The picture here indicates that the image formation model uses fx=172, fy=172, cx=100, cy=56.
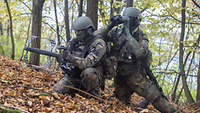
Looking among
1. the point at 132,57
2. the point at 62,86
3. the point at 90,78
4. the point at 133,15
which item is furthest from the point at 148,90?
the point at 62,86

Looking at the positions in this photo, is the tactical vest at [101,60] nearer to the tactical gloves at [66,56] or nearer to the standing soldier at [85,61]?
the standing soldier at [85,61]

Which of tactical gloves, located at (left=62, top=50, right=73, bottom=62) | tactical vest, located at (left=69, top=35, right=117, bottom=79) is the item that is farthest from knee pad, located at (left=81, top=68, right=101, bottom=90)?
tactical gloves, located at (left=62, top=50, right=73, bottom=62)

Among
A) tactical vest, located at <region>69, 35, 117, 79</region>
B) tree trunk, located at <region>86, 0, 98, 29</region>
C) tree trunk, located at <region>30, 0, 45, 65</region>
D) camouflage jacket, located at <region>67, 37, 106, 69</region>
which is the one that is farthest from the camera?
tree trunk, located at <region>30, 0, 45, 65</region>

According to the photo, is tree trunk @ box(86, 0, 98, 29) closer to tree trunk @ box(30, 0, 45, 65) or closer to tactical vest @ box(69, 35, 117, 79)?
tactical vest @ box(69, 35, 117, 79)

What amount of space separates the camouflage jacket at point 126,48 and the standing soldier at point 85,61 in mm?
317

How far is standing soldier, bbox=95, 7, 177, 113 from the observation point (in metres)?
3.93

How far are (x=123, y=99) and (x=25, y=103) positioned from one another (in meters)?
2.62

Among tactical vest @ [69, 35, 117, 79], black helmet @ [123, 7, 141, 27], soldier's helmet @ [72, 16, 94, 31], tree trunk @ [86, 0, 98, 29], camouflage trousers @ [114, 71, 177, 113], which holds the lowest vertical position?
camouflage trousers @ [114, 71, 177, 113]

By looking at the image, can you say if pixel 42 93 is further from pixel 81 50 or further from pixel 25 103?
pixel 81 50

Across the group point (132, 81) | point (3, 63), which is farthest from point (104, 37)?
point (3, 63)

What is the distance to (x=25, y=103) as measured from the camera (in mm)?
2359

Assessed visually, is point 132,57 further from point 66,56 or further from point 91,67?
point 66,56

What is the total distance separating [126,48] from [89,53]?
94cm

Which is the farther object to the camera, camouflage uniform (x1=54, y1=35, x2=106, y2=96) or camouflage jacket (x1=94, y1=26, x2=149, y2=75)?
camouflage jacket (x1=94, y1=26, x2=149, y2=75)
